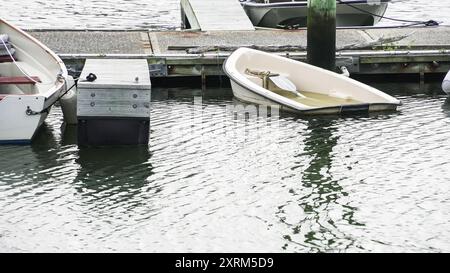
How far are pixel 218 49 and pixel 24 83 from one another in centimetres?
475

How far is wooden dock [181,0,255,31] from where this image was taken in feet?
71.6

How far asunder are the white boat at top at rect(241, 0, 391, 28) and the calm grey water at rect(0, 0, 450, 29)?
2623 millimetres

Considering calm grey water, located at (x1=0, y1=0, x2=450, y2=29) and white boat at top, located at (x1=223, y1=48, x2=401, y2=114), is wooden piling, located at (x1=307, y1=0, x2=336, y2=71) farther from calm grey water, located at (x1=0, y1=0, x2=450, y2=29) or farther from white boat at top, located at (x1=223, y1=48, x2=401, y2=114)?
calm grey water, located at (x1=0, y1=0, x2=450, y2=29)

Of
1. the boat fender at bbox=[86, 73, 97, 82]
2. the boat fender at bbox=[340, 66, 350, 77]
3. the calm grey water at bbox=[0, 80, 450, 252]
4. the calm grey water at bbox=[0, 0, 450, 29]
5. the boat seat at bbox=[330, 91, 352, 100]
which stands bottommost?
the calm grey water at bbox=[0, 80, 450, 252]

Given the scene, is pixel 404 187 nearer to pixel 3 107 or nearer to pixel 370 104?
pixel 370 104

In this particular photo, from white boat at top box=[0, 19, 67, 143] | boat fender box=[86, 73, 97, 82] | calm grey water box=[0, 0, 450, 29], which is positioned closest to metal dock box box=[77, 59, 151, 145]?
boat fender box=[86, 73, 97, 82]

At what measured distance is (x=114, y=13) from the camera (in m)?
30.5

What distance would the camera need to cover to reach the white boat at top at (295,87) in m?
16.5

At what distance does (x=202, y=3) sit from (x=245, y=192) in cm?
1198

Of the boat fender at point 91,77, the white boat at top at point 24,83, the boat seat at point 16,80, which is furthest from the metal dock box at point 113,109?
the boat seat at point 16,80

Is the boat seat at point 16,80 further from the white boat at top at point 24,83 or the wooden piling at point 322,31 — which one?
the wooden piling at point 322,31

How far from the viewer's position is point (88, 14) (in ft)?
98.7

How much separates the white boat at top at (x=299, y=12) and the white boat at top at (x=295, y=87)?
618 centimetres
